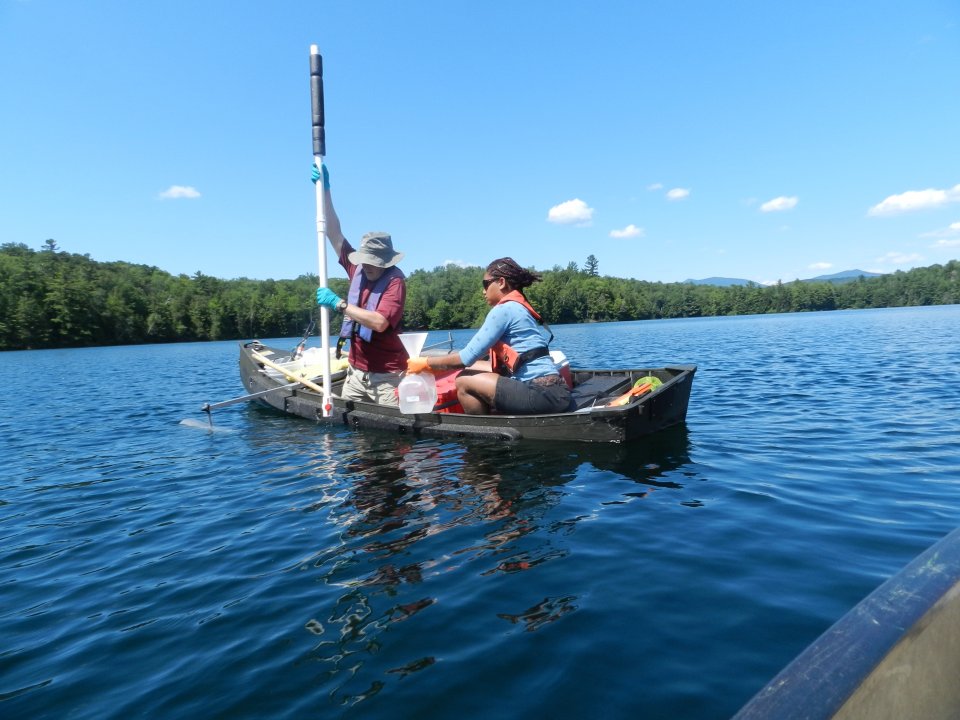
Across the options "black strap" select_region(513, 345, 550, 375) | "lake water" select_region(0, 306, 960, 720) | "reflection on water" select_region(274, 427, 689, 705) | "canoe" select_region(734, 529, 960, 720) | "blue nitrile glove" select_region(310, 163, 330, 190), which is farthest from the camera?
"blue nitrile glove" select_region(310, 163, 330, 190)

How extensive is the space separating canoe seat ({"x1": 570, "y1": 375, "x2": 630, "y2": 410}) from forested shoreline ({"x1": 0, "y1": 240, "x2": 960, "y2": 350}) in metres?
27.2

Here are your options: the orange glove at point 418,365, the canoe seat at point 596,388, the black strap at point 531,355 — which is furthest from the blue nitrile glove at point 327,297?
the canoe seat at point 596,388

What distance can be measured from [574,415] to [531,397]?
0.59 meters

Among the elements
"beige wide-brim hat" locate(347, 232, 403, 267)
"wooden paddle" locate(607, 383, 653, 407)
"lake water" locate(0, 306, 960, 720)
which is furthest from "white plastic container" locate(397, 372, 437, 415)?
"wooden paddle" locate(607, 383, 653, 407)

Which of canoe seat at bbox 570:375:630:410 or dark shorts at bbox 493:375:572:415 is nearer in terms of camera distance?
dark shorts at bbox 493:375:572:415

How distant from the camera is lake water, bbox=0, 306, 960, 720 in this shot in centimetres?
263

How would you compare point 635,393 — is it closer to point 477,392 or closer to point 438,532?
point 477,392

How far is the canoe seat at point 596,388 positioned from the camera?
25.9 ft

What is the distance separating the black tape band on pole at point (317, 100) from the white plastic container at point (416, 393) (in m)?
3.93

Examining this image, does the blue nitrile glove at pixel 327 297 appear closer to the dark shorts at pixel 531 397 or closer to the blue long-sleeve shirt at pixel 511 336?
the blue long-sleeve shirt at pixel 511 336

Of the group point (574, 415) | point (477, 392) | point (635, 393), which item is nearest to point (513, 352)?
point (477, 392)

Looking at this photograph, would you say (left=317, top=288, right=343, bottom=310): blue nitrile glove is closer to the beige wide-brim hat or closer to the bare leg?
the beige wide-brim hat

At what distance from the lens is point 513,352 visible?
691cm

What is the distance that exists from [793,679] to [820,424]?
7.81m
